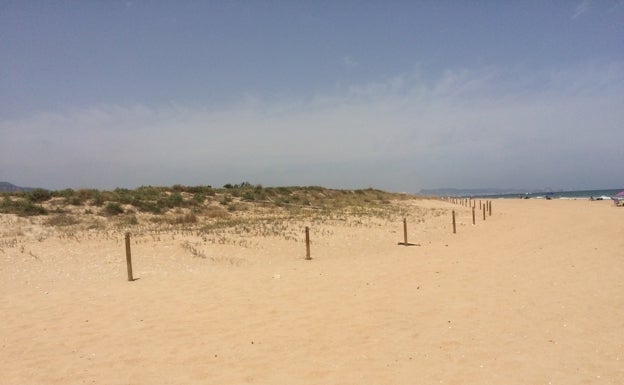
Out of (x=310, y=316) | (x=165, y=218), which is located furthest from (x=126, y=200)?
(x=310, y=316)

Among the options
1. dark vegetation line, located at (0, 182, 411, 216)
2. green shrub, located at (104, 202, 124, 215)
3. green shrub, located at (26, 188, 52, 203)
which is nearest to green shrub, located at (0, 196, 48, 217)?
dark vegetation line, located at (0, 182, 411, 216)

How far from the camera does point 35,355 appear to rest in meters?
7.43

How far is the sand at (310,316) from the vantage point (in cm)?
643

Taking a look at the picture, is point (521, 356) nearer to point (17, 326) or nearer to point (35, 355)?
point (35, 355)

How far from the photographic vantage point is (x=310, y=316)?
29.8ft

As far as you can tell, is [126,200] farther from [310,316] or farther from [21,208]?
[310,316]

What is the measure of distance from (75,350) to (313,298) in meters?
4.94

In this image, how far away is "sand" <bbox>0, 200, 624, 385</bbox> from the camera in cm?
643

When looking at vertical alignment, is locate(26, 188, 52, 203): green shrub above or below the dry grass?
above

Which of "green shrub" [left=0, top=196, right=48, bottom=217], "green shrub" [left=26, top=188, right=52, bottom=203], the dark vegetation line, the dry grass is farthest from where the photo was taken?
"green shrub" [left=26, top=188, right=52, bottom=203]

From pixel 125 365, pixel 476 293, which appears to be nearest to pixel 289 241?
pixel 476 293

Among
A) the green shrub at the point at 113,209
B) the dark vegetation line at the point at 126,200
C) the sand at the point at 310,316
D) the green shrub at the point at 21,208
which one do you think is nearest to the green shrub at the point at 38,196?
the dark vegetation line at the point at 126,200

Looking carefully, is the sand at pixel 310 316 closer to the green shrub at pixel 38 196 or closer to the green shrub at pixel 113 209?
the green shrub at pixel 113 209

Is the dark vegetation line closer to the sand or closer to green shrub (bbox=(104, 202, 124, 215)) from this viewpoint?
green shrub (bbox=(104, 202, 124, 215))
